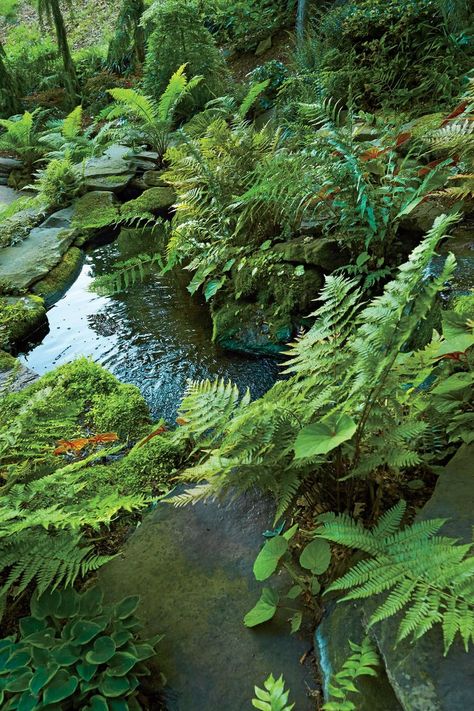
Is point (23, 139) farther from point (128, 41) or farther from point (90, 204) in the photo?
point (128, 41)

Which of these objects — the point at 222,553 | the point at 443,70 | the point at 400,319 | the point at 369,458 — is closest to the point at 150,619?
the point at 222,553

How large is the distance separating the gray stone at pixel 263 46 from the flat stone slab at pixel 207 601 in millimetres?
10869

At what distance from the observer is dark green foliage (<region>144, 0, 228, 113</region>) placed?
8703 mm

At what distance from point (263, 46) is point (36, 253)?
7.48 m

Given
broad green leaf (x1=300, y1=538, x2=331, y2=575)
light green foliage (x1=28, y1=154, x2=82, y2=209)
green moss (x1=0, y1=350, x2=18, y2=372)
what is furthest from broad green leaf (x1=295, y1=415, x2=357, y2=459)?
light green foliage (x1=28, y1=154, x2=82, y2=209)

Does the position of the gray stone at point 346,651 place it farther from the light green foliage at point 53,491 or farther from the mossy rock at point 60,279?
the mossy rock at point 60,279

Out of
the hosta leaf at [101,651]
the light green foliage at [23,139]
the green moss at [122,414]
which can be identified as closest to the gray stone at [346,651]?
the hosta leaf at [101,651]

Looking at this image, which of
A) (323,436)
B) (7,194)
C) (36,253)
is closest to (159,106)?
(7,194)

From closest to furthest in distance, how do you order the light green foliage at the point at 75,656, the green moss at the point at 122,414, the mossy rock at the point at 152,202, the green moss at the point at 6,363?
the light green foliage at the point at 75,656 → the green moss at the point at 122,414 → the green moss at the point at 6,363 → the mossy rock at the point at 152,202

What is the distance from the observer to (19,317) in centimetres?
482

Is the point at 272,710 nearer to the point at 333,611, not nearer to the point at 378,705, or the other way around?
the point at 378,705

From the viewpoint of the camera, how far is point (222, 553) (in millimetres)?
1998

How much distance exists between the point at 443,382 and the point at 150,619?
54.0 inches

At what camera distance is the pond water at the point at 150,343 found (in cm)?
390
